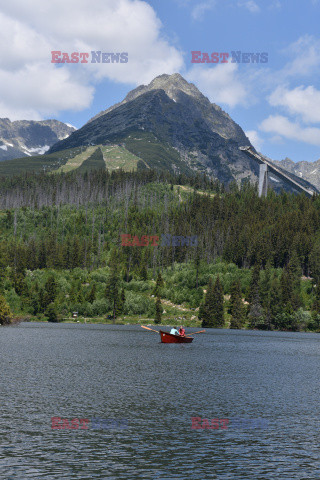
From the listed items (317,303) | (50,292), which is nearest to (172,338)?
(317,303)

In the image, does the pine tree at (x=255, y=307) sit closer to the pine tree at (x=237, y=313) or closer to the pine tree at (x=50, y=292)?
the pine tree at (x=237, y=313)

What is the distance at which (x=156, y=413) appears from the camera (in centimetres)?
4084

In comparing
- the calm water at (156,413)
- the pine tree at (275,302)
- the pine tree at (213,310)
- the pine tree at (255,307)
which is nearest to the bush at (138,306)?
the pine tree at (213,310)


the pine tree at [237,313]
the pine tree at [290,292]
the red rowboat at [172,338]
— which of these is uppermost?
the pine tree at [290,292]

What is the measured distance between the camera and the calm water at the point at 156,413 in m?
26.8

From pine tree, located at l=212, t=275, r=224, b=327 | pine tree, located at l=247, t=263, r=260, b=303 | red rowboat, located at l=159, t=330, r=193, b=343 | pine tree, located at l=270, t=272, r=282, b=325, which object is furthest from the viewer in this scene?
pine tree, located at l=247, t=263, r=260, b=303

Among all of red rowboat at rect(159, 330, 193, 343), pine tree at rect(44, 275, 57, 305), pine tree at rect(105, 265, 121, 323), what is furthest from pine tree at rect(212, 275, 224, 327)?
pine tree at rect(44, 275, 57, 305)

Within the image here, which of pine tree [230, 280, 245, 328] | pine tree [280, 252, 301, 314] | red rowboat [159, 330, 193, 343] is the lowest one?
red rowboat [159, 330, 193, 343]

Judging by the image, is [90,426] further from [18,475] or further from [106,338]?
[106,338]

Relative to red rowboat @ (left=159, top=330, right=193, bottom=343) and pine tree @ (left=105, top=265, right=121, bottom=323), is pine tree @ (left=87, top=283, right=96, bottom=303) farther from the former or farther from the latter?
red rowboat @ (left=159, top=330, right=193, bottom=343)

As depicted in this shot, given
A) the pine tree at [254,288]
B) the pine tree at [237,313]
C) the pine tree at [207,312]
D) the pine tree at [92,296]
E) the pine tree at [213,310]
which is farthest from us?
the pine tree at [92,296]

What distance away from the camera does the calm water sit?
26.8 metres

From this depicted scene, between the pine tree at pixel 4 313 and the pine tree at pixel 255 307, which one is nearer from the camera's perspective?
the pine tree at pixel 4 313

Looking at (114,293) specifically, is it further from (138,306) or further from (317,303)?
(317,303)
